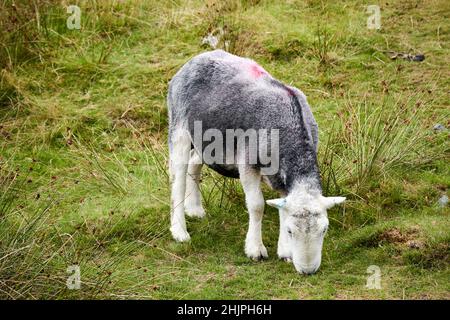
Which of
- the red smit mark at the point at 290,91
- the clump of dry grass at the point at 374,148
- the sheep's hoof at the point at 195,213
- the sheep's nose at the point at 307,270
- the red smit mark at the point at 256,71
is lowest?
the sheep's nose at the point at 307,270

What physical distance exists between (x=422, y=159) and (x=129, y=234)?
299 centimetres

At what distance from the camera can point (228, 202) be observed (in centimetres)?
754

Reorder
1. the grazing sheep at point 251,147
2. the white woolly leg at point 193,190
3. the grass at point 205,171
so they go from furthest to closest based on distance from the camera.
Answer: the white woolly leg at point 193,190 → the grass at point 205,171 → the grazing sheep at point 251,147

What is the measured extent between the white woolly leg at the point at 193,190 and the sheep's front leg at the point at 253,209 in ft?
2.77

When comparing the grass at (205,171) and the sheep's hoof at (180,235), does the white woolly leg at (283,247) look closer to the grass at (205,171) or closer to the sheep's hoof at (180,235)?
the grass at (205,171)

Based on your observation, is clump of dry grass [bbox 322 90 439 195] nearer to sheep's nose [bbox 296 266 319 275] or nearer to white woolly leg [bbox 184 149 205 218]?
white woolly leg [bbox 184 149 205 218]

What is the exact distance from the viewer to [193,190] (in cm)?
741

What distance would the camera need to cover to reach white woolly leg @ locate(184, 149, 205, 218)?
740cm

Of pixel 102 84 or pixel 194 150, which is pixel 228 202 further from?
pixel 102 84

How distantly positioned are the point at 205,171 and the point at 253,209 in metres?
1.76

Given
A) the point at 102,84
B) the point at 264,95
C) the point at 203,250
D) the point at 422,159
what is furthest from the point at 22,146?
the point at 422,159

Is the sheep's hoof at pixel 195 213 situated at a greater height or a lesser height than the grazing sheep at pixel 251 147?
lesser

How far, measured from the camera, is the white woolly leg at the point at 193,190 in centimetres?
740

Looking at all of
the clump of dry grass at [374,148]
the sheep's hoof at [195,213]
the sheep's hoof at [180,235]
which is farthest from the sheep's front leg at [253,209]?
the clump of dry grass at [374,148]
